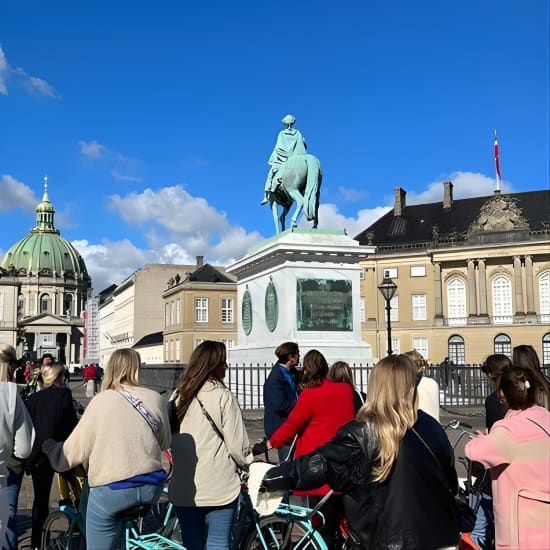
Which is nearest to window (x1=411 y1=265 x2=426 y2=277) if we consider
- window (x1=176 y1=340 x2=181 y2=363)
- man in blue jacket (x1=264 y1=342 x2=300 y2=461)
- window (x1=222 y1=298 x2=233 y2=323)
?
window (x1=222 y1=298 x2=233 y2=323)

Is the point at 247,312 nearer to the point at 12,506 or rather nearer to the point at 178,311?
the point at 12,506

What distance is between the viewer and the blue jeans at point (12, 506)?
5.86 meters

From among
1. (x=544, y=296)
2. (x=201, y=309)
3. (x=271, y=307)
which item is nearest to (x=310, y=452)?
(x=271, y=307)

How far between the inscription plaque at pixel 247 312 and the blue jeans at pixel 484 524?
12.5 m

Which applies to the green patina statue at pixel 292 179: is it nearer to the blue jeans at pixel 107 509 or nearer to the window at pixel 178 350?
the blue jeans at pixel 107 509

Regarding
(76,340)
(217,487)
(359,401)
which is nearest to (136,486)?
(217,487)

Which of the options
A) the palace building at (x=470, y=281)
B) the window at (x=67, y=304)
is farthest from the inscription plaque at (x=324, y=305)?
the window at (x=67, y=304)

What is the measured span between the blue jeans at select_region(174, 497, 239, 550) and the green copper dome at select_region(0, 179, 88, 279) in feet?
608

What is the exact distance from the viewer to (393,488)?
11.6 feet

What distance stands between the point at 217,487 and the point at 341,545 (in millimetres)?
1086

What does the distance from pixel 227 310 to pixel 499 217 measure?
27.7m

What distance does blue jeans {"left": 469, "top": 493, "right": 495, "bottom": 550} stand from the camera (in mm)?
6250

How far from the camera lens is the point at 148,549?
206 inches

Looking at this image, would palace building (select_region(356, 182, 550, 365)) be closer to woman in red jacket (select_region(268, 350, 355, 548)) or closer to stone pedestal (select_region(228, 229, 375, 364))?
stone pedestal (select_region(228, 229, 375, 364))
